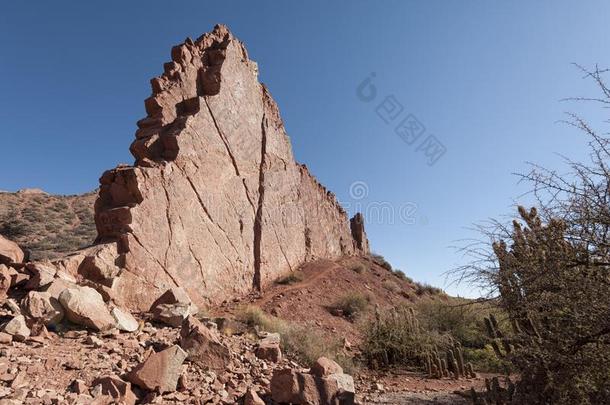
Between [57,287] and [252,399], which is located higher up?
[57,287]

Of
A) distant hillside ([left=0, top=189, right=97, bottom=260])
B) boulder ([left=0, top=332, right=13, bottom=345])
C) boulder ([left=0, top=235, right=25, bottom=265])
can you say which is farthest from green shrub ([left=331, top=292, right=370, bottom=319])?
distant hillside ([left=0, top=189, right=97, bottom=260])

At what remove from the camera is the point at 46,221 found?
2986 centimetres

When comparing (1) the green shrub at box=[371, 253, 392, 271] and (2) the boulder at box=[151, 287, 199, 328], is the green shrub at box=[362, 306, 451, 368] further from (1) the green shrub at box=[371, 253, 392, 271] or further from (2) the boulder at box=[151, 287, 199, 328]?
(1) the green shrub at box=[371, 253, 392, 271]

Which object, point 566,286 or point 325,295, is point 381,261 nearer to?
point 325,295

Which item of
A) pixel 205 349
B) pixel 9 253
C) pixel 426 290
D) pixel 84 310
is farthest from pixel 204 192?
pixel 426 290

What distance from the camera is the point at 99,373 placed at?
5.14 m

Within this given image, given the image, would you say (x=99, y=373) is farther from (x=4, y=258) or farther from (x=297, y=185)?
(x=297, y=185)

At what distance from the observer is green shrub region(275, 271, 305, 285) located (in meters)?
17.7

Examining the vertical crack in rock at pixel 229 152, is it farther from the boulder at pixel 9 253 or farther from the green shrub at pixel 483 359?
the green shrub at pixel 483 359

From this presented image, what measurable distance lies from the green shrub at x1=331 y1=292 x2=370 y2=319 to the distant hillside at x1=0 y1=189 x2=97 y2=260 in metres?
15.9

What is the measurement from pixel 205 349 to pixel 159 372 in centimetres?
113

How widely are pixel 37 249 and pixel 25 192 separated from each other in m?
16.0

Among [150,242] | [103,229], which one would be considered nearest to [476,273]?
[150,242]

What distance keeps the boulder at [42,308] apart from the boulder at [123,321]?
0.82 metres
